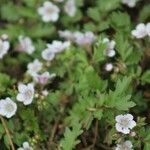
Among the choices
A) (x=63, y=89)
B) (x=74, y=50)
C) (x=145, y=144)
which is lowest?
(x=145, y=144)

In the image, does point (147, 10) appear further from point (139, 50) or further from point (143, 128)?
point (143, 128)

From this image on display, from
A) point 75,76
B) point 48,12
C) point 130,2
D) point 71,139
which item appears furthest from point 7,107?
point 130,2

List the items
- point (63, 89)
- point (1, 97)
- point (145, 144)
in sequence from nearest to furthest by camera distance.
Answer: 1. point (145, 144)
2. point (1, 97)
3. point (63, 89)

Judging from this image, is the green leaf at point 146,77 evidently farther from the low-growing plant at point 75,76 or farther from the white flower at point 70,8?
the white flower at point 70,8

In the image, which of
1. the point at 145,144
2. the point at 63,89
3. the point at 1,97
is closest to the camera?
the point at 145,144

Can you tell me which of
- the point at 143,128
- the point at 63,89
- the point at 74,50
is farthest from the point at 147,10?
the point at 143,128

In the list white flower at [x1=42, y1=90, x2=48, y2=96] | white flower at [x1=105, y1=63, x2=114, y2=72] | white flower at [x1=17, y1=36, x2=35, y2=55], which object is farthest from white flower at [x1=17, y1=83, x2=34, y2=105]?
white flower at [x1=17, y1=36, x2=35, y2=55]

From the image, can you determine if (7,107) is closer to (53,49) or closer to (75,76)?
(75,76)

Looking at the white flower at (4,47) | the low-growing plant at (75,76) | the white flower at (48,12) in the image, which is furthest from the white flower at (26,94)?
the white flower at (48,12)

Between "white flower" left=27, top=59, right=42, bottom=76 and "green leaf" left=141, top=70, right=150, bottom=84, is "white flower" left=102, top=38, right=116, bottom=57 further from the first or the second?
"white flower" left=27, top=59, right=42, bottom=76
